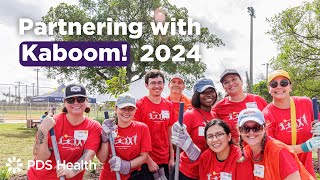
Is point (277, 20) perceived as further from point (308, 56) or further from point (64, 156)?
point (64, 156)

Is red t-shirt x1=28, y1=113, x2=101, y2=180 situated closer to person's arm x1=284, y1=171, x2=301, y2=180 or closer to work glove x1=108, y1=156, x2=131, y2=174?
work glove x1=108, y1=156, x2=131, y2=174

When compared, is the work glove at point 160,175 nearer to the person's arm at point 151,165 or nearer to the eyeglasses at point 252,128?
the person's arm at point 151,165

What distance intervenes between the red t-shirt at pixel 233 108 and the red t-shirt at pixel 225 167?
568 mm

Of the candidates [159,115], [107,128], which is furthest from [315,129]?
[107,128]

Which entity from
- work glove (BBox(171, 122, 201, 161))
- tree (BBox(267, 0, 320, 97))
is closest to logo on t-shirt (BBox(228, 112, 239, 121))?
work glove (BBox(171, 122, 201, 161))

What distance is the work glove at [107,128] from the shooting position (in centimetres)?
411

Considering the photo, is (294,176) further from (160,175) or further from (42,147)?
(42,147)

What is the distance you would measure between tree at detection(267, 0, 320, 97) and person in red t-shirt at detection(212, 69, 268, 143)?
464 inches

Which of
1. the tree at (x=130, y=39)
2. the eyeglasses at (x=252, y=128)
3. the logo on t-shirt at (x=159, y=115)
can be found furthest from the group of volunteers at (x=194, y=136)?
the tree at (x=130, y=39)

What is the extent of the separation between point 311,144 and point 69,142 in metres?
2.70

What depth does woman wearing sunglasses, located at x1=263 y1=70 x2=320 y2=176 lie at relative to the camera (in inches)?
160

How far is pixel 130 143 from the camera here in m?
4.21

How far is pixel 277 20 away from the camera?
16.3 m

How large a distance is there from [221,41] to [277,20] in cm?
958
